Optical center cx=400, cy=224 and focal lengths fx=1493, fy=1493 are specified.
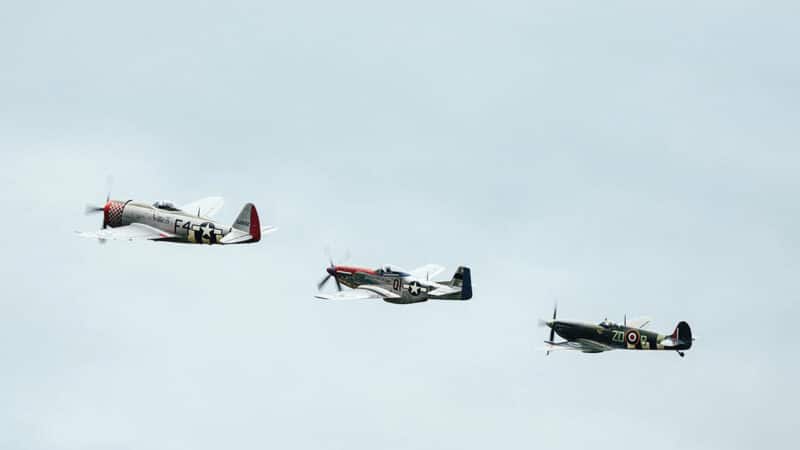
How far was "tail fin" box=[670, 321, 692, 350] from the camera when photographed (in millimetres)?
108375

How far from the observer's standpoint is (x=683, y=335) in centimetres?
10838

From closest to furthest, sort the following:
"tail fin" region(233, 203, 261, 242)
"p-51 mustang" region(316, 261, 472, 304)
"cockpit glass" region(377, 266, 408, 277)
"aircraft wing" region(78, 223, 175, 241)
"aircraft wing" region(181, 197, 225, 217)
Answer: "tail fin" region(233, 203, 261, 242), "aircraft wing" region(78, 223, 175, 241), "p-51 mustang" region(316, 261, 472, 304), "cockpit glass" region(377, 266, 408, 277), "aircraft wing" region(181, 197, 225, 217)

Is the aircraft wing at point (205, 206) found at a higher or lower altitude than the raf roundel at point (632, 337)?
higher

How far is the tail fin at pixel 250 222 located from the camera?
107 m

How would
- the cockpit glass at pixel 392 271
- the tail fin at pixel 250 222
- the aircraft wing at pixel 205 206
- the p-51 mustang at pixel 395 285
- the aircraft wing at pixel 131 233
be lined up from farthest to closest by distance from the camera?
the aircraft wing at pixel 205 206
the cockpit glass at pixel 392 271
the p-51 mustang at pixel 395 285
the aircraft wing at pixel 131 233
the tail fin at pixel 250 222

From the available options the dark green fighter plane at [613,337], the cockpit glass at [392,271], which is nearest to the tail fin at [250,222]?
the cockpit glass at [392,271]

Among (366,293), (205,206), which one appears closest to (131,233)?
(205,206)

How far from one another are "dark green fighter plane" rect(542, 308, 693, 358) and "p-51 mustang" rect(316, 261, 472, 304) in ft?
26.3

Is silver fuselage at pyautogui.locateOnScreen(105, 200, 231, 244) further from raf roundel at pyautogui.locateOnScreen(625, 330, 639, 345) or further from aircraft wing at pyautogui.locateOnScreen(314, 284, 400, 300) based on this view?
raf roundel at pyautogui.locateOnScreen(625, 330, 639, 345)

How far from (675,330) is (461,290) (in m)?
15.9

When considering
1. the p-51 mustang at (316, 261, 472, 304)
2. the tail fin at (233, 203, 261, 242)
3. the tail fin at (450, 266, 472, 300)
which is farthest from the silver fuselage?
the tail fin at (450, 266, 472, 300)

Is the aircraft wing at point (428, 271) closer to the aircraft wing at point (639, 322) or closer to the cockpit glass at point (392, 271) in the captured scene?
the cockpit glass at point (392, 271)

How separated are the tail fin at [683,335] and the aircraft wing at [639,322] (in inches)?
171

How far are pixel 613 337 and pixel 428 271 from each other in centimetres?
1621
